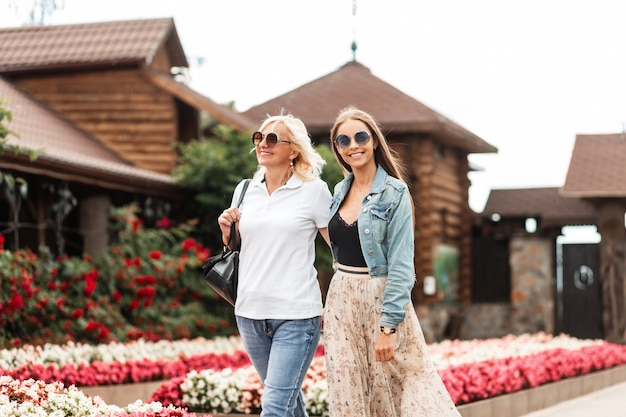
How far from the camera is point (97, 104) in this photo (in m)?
21.0

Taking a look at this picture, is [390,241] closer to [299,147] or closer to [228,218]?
[299,147]

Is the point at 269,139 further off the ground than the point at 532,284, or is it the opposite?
the point at 269,139

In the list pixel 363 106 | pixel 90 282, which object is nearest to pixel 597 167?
pixel 363 106

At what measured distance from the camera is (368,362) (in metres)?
5.33

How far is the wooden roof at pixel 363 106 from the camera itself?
70.4 feet

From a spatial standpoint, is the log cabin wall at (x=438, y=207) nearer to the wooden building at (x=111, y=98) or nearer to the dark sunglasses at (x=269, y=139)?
the wooden building at (x=111, y=98)

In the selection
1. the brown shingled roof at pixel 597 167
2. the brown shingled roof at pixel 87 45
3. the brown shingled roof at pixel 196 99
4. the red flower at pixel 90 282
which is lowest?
the red flower at pixel 90 282

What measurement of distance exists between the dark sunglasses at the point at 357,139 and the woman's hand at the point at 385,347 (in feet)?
3.15

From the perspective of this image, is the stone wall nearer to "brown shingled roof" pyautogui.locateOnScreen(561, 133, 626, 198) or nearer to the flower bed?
"brown shingled roof" pyautogui.locateOnScreen(561, 133, 626, 198)

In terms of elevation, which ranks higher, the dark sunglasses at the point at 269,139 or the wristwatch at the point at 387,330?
the dark sunglasses at the point at 269,139

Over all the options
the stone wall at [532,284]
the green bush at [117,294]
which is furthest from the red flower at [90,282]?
the stone wall at [532,284]

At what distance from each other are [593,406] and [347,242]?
Result: 19.9 feet

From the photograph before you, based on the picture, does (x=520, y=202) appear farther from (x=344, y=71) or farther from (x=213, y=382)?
(x=213, y=382)

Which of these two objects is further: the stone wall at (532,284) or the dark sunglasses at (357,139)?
the stone wall at (532,284)
